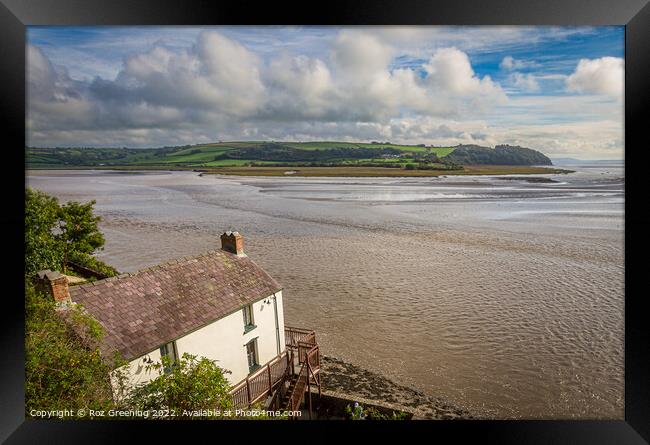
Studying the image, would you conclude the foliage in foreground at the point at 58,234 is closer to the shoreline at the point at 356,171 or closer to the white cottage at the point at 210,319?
the shoreline at the point at 356,171

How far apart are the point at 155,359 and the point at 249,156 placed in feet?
9.66

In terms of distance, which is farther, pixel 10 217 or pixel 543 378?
pixel 543 378

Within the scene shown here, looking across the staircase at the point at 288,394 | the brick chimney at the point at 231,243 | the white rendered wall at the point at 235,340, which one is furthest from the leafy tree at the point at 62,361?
the brick chimney at the point at 231,243

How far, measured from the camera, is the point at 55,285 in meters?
3.76

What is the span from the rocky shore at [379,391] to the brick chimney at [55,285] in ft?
11.0

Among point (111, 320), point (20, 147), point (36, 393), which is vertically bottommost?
point (36, 393)

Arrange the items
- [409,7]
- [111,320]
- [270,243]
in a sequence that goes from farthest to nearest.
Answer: [270,243]
[111,320]
[409,7]

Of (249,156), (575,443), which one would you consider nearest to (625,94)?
(575,443)

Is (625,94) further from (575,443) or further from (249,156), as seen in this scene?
(249,156)

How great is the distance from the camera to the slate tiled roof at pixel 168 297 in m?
4.08

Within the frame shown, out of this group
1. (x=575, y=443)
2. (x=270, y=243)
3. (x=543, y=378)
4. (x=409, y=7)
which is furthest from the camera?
(x=270, y=243)

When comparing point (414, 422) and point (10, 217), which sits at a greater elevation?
point (10, 217)

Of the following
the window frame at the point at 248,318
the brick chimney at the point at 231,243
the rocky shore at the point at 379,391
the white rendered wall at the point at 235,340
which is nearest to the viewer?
the white rendered wall at the point at 235,340

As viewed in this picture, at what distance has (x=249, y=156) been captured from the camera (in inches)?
221
